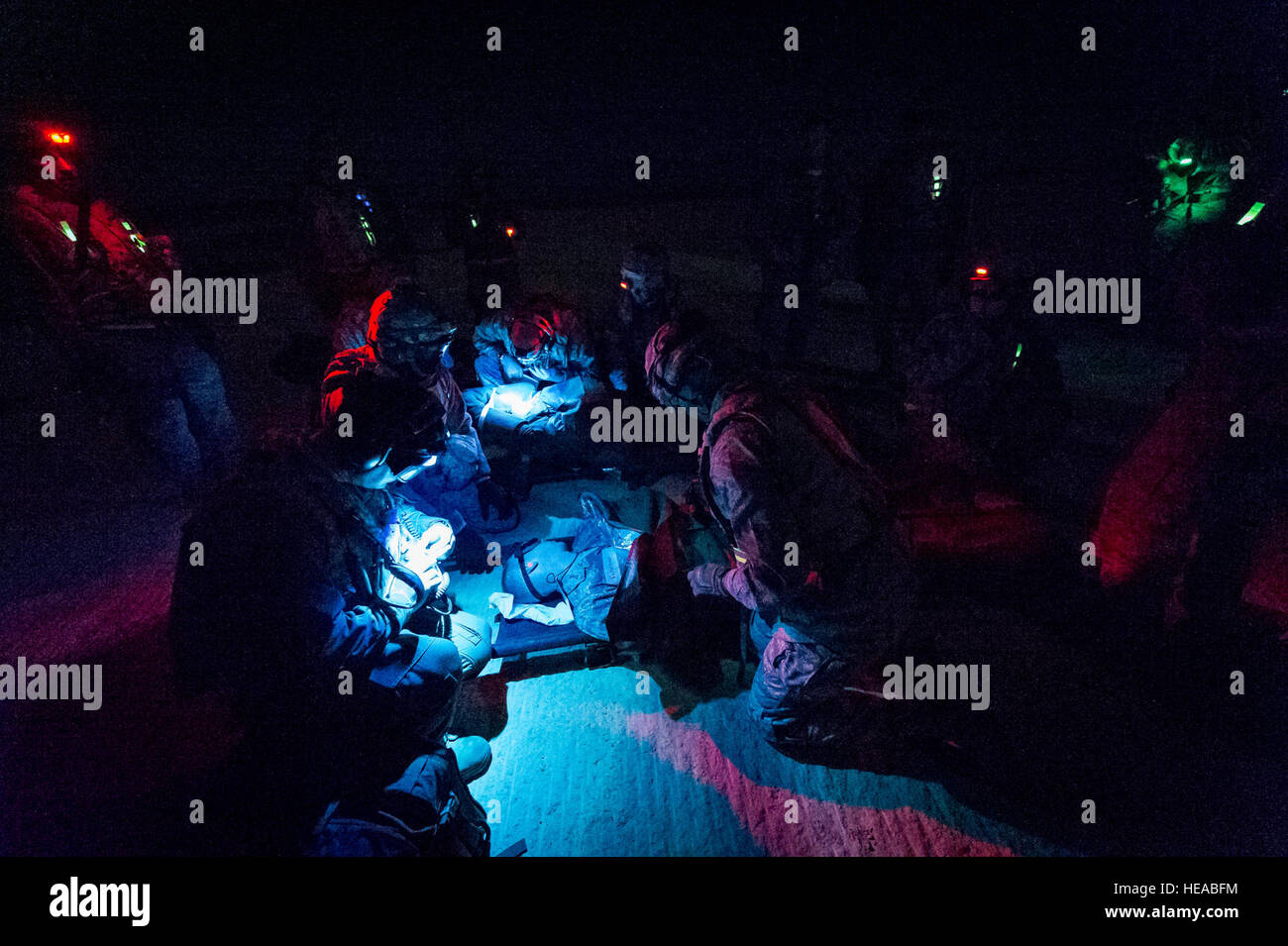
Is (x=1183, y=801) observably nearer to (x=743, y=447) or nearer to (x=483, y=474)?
(x=743, y=447)

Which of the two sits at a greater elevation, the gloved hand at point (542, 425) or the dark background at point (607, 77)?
the dark background at point (607, 77)

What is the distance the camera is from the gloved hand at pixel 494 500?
15.4 feet

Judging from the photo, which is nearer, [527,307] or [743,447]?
[743,447]

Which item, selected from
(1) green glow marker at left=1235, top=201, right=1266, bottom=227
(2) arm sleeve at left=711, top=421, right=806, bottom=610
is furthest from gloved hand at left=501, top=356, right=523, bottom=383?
(1) green glow marker at left=1235, top=201, right=1266, bottom=227

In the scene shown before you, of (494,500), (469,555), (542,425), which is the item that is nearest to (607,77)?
(542,425)

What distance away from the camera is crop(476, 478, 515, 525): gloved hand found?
4.69 metres

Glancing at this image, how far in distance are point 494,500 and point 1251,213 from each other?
18.7ft

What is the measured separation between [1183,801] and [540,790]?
3.31 metres

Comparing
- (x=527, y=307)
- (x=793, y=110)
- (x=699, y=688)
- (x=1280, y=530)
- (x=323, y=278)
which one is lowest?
(x=699, y=688)


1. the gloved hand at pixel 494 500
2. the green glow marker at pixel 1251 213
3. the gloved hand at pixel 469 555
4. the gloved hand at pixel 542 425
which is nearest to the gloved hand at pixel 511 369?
the gloved hand at pixel 542 425

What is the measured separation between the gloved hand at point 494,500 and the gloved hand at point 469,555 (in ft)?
1.10

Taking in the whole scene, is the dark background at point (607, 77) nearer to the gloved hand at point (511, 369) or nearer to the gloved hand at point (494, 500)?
the gloved hand at point (511, 369)

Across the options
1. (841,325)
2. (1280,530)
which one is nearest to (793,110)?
(841,325)

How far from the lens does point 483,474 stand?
171 inches
